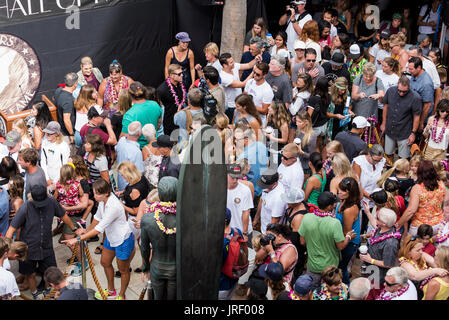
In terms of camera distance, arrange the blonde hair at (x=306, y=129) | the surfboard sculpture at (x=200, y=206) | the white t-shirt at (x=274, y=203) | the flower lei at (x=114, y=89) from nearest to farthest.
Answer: the surfboard sculpture at (x=200, y=206) < the white t-shirt at (x=274, y=203) < the blonde hair at (x=306, y=129) < the flower lei at (x=114, y=89)

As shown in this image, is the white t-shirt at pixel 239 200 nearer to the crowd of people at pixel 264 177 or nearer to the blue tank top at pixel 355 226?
the crowd of people at pixel 264 177

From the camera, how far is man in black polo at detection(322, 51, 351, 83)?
9.32m

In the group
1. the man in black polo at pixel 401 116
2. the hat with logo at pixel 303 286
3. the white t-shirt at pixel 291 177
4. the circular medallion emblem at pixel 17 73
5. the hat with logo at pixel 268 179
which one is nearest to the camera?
the hat with logo at pixel 303 286

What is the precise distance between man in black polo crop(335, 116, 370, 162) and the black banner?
222 inches

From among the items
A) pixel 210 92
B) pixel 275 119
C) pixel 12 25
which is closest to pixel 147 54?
pixel 12 25

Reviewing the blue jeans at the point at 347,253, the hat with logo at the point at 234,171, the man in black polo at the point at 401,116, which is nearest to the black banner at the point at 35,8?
the hat with logo at the point at 234,171

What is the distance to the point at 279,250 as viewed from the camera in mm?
5828

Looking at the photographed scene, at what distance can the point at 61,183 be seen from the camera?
22.7 feet

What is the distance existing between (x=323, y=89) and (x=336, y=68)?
40.2 inches

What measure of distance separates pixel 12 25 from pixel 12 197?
4.33 meters

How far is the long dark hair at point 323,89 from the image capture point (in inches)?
336

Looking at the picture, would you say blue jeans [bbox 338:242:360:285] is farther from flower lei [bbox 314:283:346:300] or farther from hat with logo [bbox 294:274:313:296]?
hat with logo [bbox 294:274:313:296]

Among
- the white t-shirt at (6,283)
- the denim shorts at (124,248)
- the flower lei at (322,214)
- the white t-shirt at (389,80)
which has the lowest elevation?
the white t-shirt at (6,283)

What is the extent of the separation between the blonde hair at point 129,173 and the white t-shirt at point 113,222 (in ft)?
1.29
